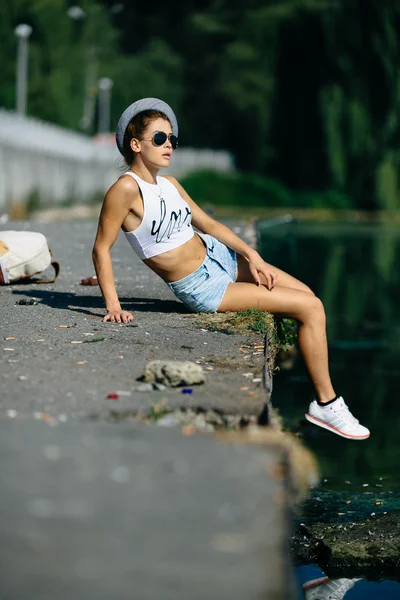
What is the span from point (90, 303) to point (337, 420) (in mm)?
2542

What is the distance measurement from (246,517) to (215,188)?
4833 centimetres

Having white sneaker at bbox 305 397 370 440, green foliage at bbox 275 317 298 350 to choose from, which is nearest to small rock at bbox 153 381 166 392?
white sneaker at bbox 305 397 370 440

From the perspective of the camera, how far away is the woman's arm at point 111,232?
283 inches

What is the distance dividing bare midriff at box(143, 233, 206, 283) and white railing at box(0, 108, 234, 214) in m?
21.3

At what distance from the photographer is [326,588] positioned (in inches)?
253

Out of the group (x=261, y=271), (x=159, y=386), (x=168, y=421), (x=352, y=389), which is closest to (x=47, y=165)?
(x=352, y=389)

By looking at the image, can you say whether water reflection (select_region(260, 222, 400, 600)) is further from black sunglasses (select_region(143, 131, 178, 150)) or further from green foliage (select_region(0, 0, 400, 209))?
green foliage (select_region(0, 0, 400, 209))

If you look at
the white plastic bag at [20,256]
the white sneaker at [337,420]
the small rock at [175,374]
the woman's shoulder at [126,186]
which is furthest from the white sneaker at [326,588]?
the white plastic bag at [20,256]

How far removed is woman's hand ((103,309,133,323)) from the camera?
7231mm

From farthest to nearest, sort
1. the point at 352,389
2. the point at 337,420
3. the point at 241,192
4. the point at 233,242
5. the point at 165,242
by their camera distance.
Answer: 1. the point at 241,192
2. the point at 352,389
3. the point at 233,242
4. the point at 165,242
5. the point at 337,420

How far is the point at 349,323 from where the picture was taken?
18781mm

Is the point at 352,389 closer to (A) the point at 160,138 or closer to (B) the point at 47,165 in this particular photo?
(A) the point at 160,138

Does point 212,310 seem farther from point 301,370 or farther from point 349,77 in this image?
point 349,77

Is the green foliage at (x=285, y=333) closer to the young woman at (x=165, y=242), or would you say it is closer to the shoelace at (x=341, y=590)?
the young woman at (x=165, y=242)
